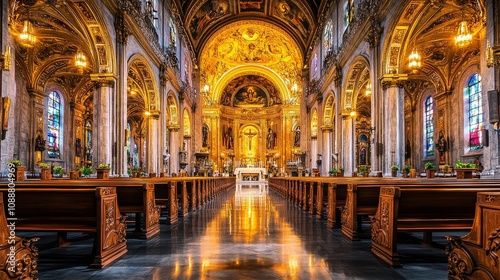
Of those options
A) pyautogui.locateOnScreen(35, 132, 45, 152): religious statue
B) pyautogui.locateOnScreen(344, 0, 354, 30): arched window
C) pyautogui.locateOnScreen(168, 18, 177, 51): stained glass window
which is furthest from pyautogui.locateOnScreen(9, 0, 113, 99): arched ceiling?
pyautogui.locateOnScreen(344, 0, 354, 30): arched window

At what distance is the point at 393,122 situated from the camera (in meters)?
13.8

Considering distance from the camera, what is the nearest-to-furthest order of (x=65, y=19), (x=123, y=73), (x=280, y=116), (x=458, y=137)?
(x=65, y=19), (x=123, y=73), (x=458, y=137), (x=280, y=116)

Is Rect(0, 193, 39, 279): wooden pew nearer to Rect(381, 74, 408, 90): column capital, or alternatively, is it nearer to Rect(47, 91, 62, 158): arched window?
Rect(381, 74, 408, 90): column capital

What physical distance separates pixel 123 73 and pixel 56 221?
10826 mm

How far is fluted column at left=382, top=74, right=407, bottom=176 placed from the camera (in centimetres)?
1361

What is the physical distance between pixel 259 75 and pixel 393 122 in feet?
93.5

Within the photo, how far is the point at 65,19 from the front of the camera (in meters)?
13.2

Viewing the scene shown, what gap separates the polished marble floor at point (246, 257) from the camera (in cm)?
379

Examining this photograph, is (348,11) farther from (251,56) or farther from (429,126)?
(251,56)

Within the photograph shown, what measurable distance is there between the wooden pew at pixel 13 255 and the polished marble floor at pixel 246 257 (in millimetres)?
678

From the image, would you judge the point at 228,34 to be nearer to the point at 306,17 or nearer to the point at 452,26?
the point at 306,17

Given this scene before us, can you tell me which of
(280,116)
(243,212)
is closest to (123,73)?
(243,212)

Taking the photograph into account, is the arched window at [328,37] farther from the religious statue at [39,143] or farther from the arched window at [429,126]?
the religious statue at [39,143]

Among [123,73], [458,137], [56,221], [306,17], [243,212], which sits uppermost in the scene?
[306,17]
